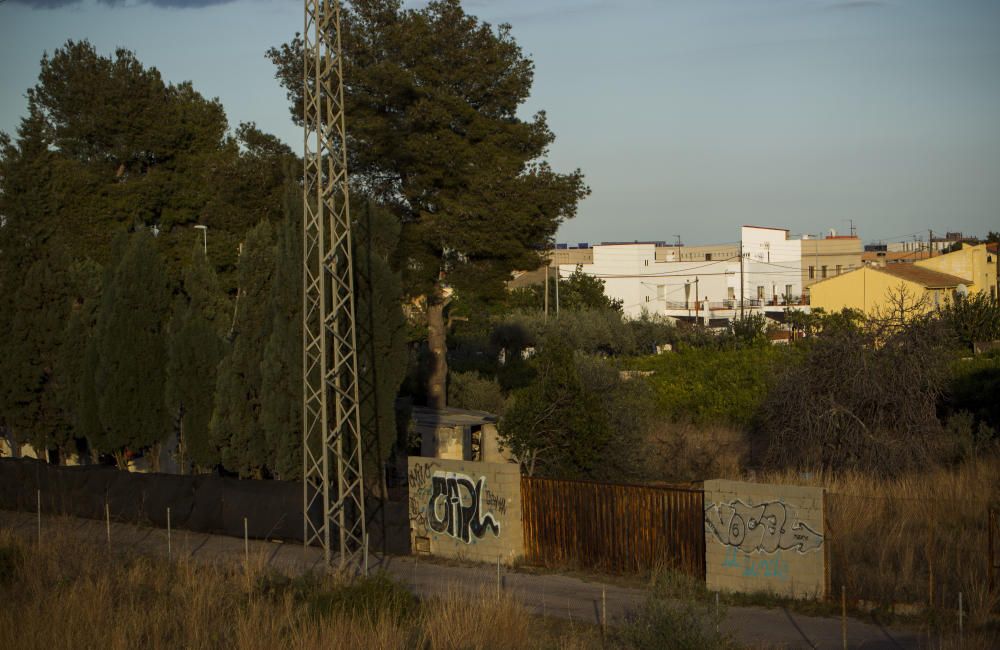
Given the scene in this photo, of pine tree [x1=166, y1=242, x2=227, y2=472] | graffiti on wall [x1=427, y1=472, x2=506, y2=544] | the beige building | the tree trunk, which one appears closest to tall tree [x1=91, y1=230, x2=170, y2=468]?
pine tree [x1=166, y1=242, x2=227, y2=472]

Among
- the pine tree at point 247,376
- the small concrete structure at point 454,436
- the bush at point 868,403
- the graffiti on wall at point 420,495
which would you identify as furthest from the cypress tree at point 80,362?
the bush at point 868,403

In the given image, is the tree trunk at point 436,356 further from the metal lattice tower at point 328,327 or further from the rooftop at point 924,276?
the rooftop at point 924,276

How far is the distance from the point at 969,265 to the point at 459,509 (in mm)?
50849

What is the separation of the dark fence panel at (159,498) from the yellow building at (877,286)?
4077 centimetres

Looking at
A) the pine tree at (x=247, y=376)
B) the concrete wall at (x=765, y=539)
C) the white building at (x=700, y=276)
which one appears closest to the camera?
the concrete wall at (x=765, y=539)

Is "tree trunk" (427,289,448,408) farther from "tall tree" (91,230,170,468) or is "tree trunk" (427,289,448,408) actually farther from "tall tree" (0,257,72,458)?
"tall tree" (0,257,72,458)

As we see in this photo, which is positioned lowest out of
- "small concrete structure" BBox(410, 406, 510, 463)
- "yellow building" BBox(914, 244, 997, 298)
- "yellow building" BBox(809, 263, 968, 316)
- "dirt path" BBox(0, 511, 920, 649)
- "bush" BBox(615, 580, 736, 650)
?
"dirt path" BBox(0, 511, 920, 649)

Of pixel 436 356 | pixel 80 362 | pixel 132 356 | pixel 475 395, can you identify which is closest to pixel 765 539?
pixel 132 356

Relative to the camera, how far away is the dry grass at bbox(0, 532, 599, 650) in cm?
1229

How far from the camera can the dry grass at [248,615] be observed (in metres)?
12.3

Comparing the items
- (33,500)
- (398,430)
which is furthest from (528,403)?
(33,500)

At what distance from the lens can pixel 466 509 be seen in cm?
1961

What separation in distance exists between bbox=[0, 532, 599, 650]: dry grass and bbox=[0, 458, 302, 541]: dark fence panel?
4504 millimetres

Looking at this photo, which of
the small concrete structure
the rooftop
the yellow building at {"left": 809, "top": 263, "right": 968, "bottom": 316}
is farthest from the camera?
the rooftop
